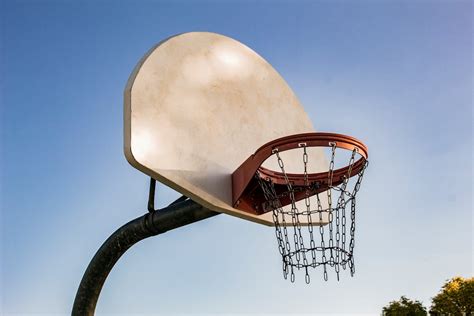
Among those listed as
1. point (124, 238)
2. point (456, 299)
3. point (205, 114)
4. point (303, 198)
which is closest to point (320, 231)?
point (303, 198)

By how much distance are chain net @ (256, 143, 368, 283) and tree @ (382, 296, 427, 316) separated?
703 inches

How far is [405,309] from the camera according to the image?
20859mm

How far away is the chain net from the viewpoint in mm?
4414

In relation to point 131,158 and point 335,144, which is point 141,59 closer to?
point 131,158

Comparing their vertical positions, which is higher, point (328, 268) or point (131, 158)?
point (131, 158)

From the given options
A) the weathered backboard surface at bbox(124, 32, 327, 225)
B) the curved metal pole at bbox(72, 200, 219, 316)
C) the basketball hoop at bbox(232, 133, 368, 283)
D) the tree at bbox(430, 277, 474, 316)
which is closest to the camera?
A: the weathered backboard surface at bbox(124, 32, 327, 225)

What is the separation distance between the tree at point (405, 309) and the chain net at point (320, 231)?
58.6 ft

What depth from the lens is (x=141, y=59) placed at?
14.5ft

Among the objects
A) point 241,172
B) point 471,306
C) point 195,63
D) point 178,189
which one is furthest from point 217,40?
point 471,306

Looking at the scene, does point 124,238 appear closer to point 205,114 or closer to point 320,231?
point 205,114

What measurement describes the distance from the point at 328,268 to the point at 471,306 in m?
17.3

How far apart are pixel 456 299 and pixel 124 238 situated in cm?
1757

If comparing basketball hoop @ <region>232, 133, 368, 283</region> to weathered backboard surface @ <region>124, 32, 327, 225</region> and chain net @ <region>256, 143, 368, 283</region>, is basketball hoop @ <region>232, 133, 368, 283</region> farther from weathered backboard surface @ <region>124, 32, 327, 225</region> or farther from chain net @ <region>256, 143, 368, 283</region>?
weathered backboard surface @ <region>124, 32, 327, 225</region>

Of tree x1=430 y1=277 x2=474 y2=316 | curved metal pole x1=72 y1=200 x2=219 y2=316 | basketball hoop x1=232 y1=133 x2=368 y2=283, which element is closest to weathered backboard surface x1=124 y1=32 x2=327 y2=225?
basketball hoop x1=232 y1=133 x2=368 y2=283
